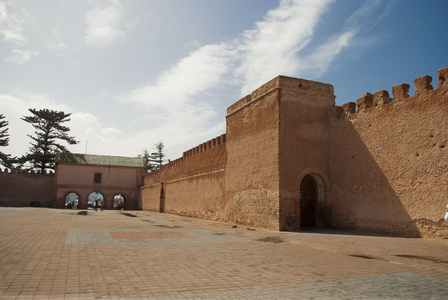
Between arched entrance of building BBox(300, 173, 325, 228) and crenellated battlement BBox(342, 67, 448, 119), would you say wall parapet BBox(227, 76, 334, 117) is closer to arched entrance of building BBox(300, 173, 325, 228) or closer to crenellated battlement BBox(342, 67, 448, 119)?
crenellated battlement BBox(342, 67, 448, 119)

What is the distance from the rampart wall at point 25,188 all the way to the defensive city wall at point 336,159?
94.9ft

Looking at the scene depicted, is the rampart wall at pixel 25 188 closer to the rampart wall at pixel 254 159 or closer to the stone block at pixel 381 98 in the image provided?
the rampart wall at pixel 254 159

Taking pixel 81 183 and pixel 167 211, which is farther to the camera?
pixel 81 183

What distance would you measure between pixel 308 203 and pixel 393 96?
5.81m

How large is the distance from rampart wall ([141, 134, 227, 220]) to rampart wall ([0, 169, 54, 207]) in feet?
51.9

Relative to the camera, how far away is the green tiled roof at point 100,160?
40.0 m

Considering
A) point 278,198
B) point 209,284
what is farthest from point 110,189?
point 209,284

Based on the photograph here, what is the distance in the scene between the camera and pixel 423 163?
31.1 ft

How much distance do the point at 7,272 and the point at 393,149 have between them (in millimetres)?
10442

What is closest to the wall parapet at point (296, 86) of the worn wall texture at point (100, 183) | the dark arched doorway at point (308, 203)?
the dark arched doorway at point (308, 203)

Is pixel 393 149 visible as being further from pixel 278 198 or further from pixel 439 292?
pixel 439 292

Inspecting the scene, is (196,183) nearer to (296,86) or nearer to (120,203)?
(296,86)

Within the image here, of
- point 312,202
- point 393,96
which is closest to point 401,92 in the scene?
point 393,96

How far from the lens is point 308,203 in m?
14.4
